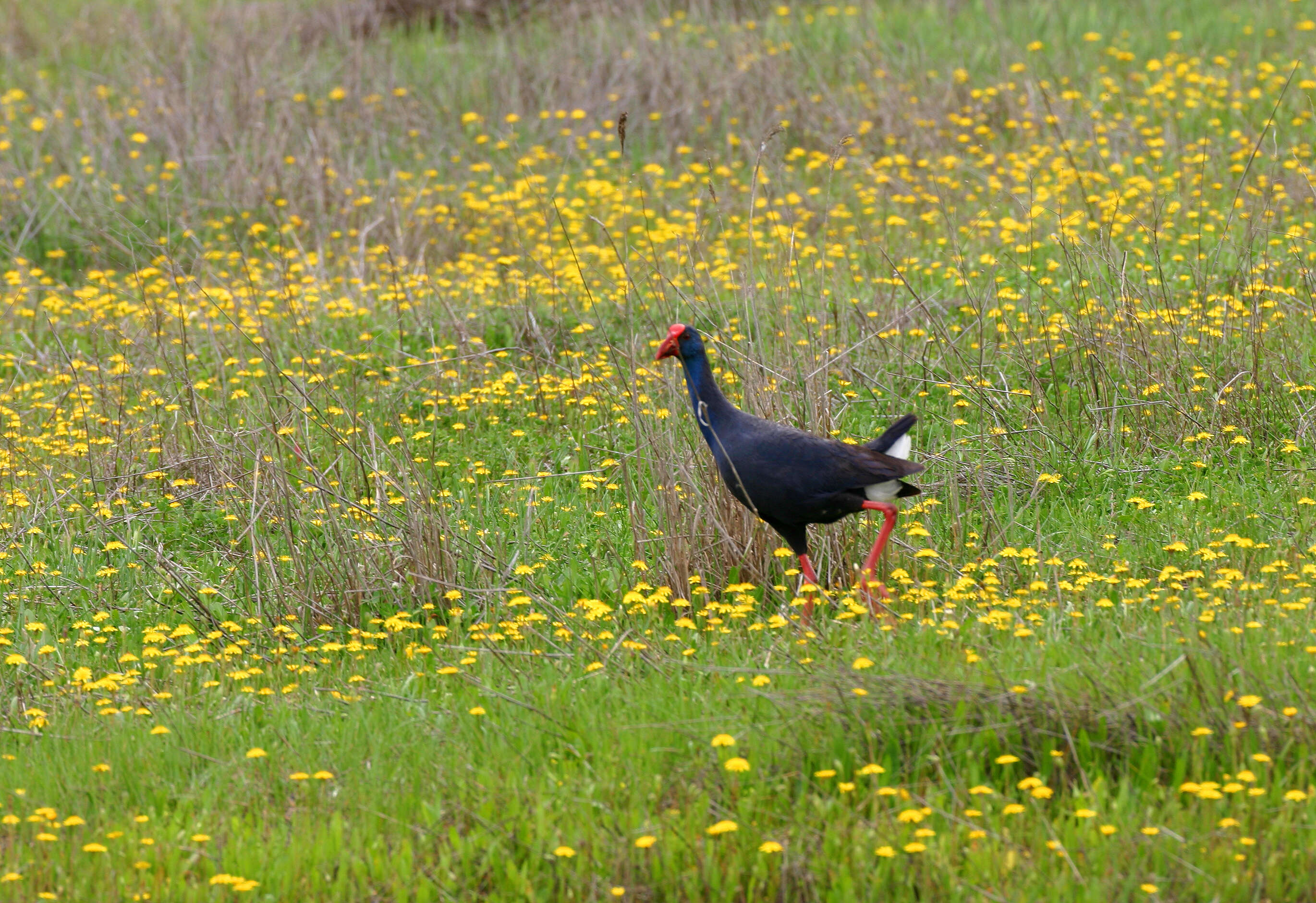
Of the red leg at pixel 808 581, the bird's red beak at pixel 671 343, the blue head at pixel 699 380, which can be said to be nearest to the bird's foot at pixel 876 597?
the red leg at pixel 808 581

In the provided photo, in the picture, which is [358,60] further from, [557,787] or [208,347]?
[557,787]

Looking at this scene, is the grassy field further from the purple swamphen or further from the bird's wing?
the bird's wing

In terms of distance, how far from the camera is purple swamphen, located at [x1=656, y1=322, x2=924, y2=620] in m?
5.23

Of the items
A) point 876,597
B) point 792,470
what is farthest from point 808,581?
point 792,470

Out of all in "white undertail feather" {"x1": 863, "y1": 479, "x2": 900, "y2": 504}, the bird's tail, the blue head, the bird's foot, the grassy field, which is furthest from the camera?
the bird's tail

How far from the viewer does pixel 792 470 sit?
521 centimetres

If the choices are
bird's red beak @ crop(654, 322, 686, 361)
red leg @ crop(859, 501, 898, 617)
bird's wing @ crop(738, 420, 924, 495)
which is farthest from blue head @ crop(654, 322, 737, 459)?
red leg @ crop(859, 501, 898, 617)

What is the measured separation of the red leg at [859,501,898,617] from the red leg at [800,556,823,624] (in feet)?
0.54

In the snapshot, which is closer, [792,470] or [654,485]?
[792,470]

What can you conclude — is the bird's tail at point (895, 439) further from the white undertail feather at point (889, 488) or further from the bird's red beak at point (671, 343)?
the bird's red beak at point (671, 343)

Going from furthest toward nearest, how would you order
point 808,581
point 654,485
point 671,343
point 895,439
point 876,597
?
point 654,485
point 895,439
point 671,343
point 808,581
point 876,597

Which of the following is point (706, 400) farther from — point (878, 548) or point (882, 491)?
point (878, 548)

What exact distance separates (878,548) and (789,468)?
458 millimetres

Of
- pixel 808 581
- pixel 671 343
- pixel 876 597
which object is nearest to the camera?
pixel 876 597
